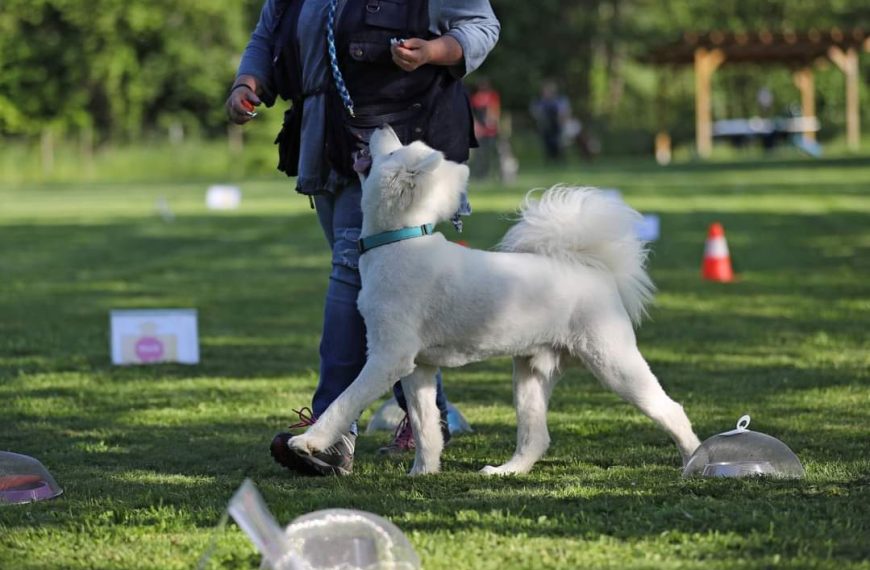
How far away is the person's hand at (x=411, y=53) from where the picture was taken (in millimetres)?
4969

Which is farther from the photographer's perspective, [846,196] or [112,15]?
[112,15]

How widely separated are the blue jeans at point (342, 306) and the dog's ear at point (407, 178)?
549mm

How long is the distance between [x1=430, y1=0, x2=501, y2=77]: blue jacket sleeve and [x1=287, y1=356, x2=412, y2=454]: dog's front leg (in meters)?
1.17

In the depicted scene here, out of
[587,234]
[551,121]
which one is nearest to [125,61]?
[551,121]

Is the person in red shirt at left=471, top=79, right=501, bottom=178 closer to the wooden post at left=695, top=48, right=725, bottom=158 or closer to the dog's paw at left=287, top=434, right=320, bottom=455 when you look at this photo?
the wooden post at left=695, top=48, right=725, bottom=158

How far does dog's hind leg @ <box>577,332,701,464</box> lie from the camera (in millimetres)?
4922

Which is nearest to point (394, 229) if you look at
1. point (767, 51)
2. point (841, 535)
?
point (841, 535)

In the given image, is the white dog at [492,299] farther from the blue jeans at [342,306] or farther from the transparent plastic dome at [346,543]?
the transparent plastic dome at [346,543]

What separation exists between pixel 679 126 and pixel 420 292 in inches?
2159

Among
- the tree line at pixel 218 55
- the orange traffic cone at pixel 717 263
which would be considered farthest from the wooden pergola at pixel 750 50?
the orange traffic cone at pixel 717 263

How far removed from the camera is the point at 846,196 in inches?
918

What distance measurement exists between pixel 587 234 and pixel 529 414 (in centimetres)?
70

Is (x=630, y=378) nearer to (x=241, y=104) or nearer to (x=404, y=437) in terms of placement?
(x=404, y=437)

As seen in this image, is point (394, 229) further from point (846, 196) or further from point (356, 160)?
point (846, 196)
